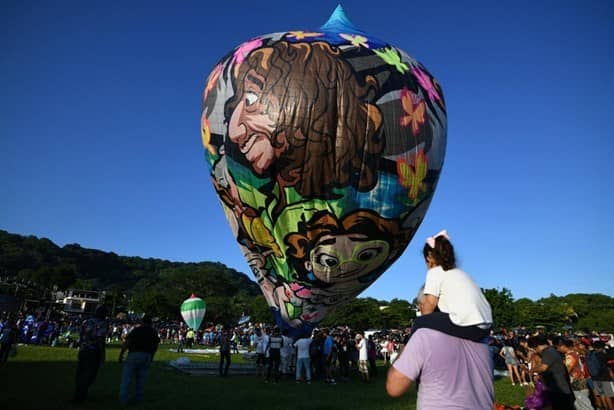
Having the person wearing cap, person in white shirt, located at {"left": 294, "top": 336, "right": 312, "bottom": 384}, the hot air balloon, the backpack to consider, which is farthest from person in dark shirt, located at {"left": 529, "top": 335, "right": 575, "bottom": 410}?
the hot air balloon

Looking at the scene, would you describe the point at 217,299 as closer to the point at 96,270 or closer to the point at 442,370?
the point at 442,370

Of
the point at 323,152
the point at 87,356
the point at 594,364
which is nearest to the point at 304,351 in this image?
the point at 323,152

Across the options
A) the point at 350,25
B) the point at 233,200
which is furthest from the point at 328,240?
the point at 350,25

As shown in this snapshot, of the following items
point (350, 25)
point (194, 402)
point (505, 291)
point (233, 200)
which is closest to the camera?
point (194, 402)

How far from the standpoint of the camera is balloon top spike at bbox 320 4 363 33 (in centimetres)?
1349

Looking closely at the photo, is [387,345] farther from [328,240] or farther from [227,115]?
[227,115]

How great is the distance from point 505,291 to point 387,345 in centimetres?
3011

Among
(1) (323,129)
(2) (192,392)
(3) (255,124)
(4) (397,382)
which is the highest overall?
(3) (255,124)

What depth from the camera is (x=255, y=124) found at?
11.3 meters

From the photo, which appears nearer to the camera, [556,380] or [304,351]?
[556,380]

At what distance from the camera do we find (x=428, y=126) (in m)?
12.1

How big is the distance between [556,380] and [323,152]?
7.09 m

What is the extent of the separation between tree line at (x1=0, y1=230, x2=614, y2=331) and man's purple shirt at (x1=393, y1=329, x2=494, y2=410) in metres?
37.7

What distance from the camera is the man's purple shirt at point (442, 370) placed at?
2156 millimetres
